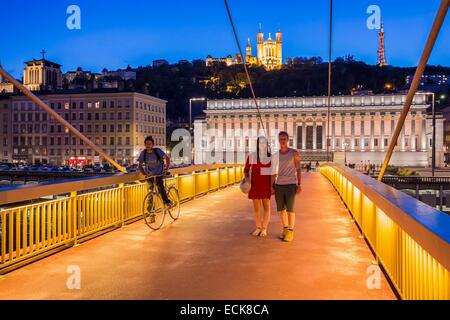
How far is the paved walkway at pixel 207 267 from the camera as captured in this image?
578 centimetres

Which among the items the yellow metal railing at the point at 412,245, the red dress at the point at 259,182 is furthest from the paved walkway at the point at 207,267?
the red dress at the point at 259,182

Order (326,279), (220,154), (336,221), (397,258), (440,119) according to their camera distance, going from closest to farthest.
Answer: (397,258)
(326,279)
(336,221)
(440,119)
(220,154)

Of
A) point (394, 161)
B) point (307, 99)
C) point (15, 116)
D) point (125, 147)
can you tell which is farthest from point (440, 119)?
point (15, 116)

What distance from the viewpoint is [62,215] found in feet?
27.7

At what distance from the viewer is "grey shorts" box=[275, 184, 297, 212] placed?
966 centimetres

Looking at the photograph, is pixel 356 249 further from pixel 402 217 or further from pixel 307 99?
pixel 307 99

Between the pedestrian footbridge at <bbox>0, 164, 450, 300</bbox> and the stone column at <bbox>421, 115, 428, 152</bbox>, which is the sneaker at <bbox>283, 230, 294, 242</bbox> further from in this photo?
the stone column at <bbox>421, 115, 428, 152</bbox>

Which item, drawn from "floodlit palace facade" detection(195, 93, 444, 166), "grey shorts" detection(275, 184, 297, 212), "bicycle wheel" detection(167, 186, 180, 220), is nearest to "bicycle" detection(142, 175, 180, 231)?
"bicycle wheel" detection(167, 186, 180, 220)

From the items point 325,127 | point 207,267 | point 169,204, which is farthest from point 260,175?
point 325,127

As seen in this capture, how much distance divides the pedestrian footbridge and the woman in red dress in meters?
0.40

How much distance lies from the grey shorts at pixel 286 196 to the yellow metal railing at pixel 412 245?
195cm
